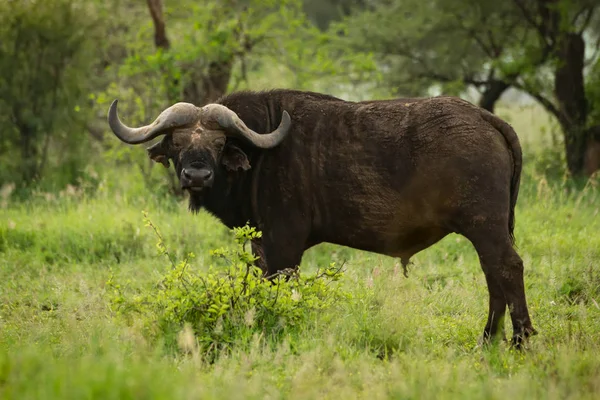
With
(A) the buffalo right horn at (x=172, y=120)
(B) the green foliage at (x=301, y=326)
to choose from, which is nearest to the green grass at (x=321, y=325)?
(B) the green foliage at (x=301, y=326)

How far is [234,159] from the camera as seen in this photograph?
264 inches

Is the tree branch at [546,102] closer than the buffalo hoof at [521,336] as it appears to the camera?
No

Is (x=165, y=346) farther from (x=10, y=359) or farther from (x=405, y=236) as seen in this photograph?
(x=405, y=236)

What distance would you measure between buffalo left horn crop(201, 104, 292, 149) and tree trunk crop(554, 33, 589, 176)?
1003 centimetres

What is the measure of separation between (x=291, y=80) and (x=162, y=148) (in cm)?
854

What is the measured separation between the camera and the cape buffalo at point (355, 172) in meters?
6.08

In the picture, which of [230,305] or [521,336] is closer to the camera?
[230,305]

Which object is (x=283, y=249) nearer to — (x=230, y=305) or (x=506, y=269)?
(x=230, y=305)

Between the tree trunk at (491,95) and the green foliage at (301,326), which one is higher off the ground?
the tree trunk at (491,95)

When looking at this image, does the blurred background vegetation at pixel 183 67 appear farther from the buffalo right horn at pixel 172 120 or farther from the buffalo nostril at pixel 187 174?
the buffalo nostril at pixel 187 174

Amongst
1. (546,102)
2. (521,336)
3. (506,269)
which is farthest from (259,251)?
(546,102)

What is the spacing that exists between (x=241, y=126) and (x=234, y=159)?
27 cm

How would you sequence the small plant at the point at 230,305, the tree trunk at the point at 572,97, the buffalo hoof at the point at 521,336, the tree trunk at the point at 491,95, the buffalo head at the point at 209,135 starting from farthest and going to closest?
the tree trunk at the point at 491,95 → the tree trunk at the point at 572,97 → the buffalo head at the point at 209,135 → the buffalo hoof at the point at 521,336 → the small plant at the point at 230,305

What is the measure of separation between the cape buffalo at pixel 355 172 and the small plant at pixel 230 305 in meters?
0.60
